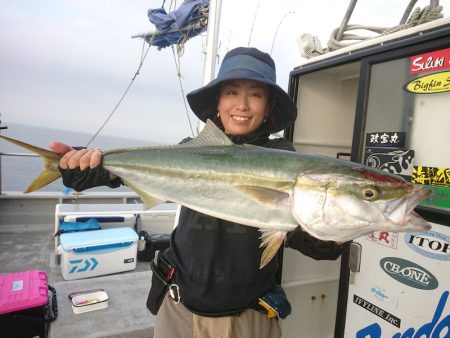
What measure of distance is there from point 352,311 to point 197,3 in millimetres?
5616

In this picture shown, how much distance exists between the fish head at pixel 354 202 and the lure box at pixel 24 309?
3.07 m

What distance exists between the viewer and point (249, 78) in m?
2.31

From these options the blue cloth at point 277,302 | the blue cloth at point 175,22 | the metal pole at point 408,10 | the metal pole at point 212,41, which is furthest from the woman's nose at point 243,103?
the blue cloth at point 175,22

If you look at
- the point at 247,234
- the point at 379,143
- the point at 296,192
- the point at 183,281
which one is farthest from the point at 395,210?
the point at 183,281

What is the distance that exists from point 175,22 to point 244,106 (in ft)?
16.3

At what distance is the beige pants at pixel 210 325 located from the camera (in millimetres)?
2191

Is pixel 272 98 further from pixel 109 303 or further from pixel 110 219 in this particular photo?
pixel 110 219

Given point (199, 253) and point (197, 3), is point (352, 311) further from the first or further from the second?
point (197, 3)

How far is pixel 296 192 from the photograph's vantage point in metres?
1.73

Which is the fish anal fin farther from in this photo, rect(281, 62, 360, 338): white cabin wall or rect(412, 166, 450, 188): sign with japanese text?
rect(412, 166, 450, 188): sign with japanese text

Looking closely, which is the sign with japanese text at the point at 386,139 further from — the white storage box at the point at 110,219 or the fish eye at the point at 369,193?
the white storage box at the point at 110,219

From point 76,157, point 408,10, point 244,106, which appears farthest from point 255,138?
point 408,10

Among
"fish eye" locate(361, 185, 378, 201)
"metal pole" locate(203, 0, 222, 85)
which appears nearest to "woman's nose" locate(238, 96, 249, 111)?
"fish eye" locate(361, 185, 378, 201)

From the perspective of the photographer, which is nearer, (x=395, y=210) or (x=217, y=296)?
(x=395, y=210)
